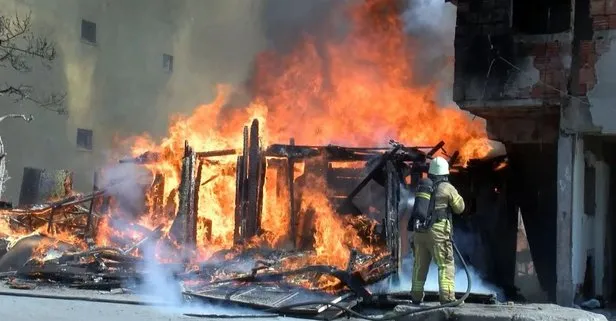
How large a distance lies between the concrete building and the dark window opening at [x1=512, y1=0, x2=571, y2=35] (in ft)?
0.05

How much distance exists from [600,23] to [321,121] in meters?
11.8

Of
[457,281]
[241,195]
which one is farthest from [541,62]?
[241,195]

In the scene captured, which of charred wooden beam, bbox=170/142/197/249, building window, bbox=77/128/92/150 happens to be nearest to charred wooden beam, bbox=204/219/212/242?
charred wooden beam, bbox=170/142/197/249

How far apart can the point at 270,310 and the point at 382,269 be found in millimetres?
2419

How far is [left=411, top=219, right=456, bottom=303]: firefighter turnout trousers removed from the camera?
27.1 feet

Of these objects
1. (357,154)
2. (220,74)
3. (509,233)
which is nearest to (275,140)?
(357,154)

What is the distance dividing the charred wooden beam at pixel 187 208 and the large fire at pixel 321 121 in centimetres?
38

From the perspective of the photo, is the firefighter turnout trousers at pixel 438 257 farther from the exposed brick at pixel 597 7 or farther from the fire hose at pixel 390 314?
the exposed brick at pixel 597 7

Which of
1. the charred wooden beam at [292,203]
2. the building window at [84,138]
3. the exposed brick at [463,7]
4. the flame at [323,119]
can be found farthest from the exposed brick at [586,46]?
the building window at [84,138]

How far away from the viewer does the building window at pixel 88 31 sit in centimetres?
2408

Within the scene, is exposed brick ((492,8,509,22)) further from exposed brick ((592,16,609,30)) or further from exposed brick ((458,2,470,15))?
exposed brick ((592,16,609,30))

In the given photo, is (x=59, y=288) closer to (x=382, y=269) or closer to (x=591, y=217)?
(x=382, y=269)

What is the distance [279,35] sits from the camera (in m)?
26.7

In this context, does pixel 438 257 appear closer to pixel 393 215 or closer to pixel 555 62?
pixel 393 215
